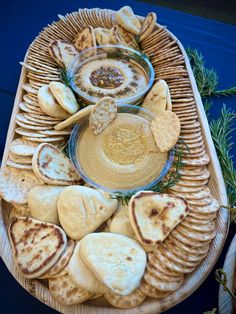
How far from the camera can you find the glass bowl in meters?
2.10

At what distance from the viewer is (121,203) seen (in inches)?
65.2

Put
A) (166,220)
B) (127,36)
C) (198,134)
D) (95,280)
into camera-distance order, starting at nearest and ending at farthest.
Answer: (95,280) < (166,220) < (198,134) < (127,36)

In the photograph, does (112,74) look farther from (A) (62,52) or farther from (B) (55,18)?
(B) (55,18)

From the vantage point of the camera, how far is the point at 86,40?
235 cm

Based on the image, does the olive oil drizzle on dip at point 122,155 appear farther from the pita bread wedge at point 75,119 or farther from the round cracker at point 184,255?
the round cracker at point 184,255

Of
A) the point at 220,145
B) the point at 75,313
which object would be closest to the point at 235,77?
the point at 220,145

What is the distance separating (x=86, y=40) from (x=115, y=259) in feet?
5.20

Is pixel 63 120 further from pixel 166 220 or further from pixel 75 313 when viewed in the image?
pixel 75 313

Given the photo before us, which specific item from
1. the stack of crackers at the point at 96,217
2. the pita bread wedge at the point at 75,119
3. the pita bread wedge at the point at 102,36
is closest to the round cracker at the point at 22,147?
the stack of crackers at the point at 96,217

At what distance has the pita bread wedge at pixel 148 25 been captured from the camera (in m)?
2.35

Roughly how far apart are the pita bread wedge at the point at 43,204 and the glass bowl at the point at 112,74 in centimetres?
71

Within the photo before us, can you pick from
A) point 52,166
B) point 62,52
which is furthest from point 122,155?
point 62,52

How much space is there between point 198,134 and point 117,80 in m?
0.68

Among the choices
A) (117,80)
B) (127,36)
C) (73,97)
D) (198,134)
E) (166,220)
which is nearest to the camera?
(166,220)
